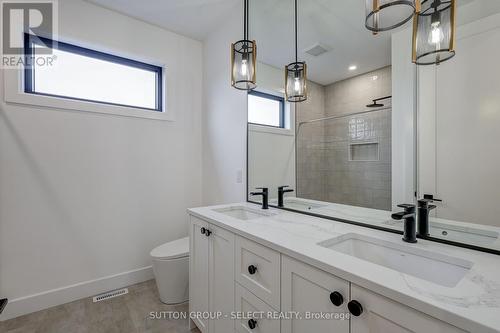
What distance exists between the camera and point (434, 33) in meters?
0.97

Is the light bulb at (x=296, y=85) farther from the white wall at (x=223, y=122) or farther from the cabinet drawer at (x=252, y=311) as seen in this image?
the cabinet drawer at (x=252, y=311)

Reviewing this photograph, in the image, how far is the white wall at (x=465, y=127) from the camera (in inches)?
33.8

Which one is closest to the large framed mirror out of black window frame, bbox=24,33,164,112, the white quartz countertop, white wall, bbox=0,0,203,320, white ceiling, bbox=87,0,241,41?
the white quartz countertop

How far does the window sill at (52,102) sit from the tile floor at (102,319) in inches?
66.6

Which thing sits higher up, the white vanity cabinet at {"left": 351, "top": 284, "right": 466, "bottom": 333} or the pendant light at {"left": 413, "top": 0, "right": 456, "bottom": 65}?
the pendant light at {"left": 413, "top": 0, "right": 456, "bottom": 65}

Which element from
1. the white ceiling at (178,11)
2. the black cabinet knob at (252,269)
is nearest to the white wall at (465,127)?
the black cabinet knob at (252,269)

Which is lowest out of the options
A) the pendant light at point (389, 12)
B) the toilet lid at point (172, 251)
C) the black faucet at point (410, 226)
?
the toilet lid at point (172, 251)

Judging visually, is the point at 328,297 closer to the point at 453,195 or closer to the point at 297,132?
the point at 453,195

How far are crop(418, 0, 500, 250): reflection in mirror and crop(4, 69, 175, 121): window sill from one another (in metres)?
2.35

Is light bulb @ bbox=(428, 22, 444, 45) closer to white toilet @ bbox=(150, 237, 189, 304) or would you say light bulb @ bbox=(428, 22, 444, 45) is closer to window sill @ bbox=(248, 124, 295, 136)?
window sill @ bbox=(248, 124, 295, 136)

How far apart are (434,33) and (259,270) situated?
127 cm

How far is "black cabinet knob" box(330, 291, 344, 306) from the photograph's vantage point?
73cm

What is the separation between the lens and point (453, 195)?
979mm

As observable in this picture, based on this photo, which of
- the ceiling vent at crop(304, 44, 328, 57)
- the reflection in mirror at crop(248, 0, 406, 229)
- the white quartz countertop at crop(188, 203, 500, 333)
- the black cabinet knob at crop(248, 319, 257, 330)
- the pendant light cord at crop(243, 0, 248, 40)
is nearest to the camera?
the white quartz countertop at crop(188, 203, 500, 333)
